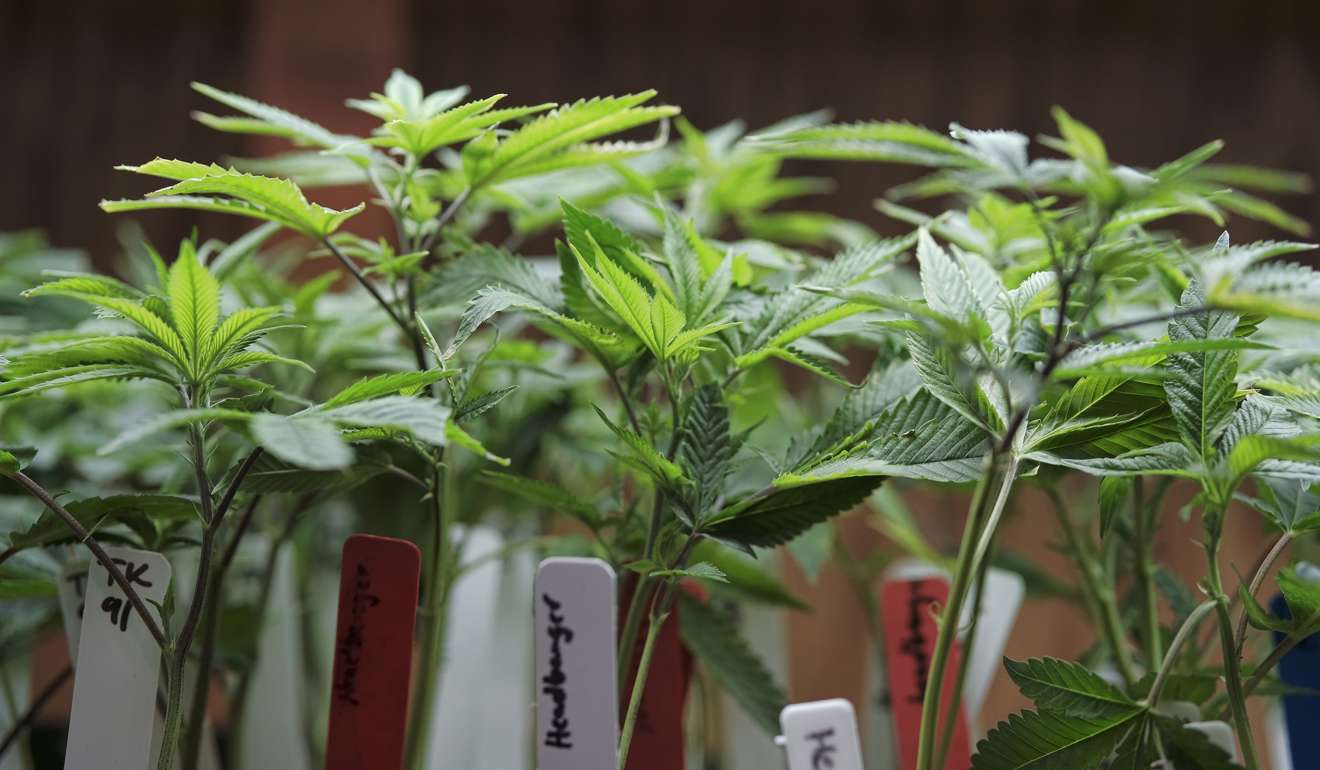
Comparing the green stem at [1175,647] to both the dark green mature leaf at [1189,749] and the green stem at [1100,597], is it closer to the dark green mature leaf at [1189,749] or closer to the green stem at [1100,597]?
the dark green mature leaf at [1189,749]

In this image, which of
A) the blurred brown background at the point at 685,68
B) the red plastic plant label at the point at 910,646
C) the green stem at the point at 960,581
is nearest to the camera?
the green stem at the point at 960,581

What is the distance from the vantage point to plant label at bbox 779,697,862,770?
0.57 metres

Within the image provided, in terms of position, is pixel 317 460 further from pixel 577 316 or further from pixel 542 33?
pixel 542 33

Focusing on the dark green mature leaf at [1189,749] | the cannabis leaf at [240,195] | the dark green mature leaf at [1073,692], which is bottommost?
the dark green mature leaf at [1189,749]

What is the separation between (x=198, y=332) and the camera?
0.53 meters

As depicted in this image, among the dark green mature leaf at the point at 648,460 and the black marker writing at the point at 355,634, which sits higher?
the dark green mature leaf at the point at 648,460

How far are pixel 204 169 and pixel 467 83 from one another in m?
1.10

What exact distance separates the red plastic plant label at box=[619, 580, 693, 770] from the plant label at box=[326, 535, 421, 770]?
14cm

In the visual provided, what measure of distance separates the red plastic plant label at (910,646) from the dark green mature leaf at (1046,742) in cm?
16

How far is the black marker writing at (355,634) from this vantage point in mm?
604

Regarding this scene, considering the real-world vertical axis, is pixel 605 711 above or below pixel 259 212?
below

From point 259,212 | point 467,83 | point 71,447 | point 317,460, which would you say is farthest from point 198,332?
point 467,83

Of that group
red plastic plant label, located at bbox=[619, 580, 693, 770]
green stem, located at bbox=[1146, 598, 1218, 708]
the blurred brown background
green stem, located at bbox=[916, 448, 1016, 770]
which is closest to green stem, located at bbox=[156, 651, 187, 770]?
red plastic plant label, located at bbox=[619, 580, 693, 770]

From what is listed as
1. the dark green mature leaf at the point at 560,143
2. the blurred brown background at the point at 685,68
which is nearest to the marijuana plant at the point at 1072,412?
the dark green mature leaf at the point at 560,143
